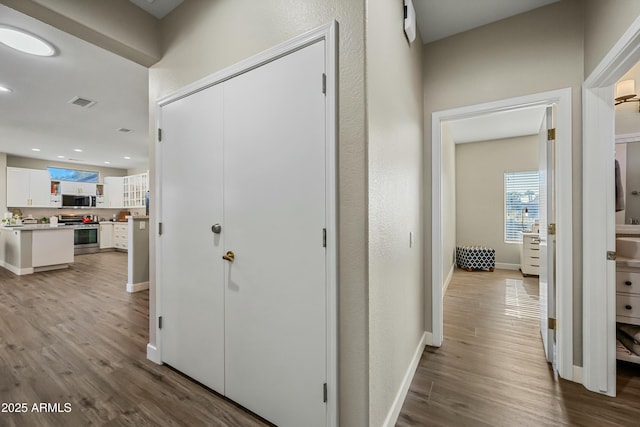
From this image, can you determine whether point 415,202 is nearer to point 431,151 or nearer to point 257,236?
point 431,151

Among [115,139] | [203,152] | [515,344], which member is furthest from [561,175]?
[115,139]

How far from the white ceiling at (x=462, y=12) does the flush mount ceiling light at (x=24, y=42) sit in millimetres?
3131

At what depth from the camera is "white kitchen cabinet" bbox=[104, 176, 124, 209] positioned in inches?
352

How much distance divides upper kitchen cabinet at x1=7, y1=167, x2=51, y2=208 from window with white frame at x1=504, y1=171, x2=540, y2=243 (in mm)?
11680

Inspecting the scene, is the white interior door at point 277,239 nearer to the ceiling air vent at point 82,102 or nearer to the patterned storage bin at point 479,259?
the ceiling air vent at point 82,102

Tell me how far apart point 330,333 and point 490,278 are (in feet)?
15.7

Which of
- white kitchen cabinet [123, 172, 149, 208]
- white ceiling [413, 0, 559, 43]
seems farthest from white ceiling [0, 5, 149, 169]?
white ceiling [413, 0, 559, 43]

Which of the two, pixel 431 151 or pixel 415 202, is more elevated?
pixel 431 151

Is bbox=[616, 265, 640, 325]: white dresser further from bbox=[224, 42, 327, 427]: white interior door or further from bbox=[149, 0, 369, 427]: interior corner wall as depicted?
bbox=[224, 42, 327, 427]: white interior door

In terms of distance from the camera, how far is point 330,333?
4.40 feet

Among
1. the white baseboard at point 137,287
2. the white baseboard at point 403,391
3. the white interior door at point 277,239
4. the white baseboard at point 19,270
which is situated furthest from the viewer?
the white baseboard at point 19,270

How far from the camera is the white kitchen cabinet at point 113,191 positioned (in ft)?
29.3

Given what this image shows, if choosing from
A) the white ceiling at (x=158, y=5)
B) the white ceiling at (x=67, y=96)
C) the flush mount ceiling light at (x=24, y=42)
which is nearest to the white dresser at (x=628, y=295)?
the white ceiling at (x=158, y=5)

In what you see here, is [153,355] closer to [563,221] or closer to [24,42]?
[24,42]
